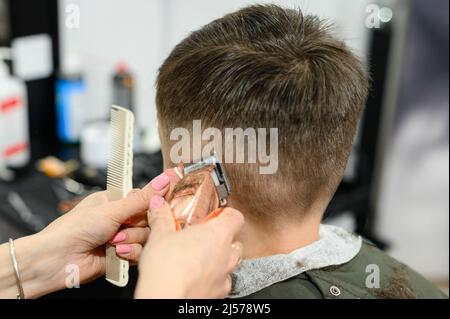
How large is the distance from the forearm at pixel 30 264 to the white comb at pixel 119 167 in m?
0.14

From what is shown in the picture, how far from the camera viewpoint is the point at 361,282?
1310mm

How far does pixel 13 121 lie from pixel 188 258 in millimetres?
1479

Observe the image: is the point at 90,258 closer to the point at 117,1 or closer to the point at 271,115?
the point at 271,115

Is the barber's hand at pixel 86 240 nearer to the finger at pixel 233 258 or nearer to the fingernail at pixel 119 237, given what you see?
the fingernail at pixel 119 237

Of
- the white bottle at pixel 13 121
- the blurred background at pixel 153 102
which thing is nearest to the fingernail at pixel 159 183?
the blurred background at pixel 153 102

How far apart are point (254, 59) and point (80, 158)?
4.62 feet

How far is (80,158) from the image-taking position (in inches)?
93.4

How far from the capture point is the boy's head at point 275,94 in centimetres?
112

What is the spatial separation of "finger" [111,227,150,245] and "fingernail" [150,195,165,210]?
14 cm

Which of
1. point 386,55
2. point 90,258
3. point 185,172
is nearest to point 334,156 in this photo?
point 185,172

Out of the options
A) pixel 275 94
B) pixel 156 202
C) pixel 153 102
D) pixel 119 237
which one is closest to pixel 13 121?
pixel 153 102

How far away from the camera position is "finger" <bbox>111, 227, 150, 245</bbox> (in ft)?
4.10

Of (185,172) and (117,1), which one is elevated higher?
(117,1)

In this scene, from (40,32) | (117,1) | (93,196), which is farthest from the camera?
(117,1)
